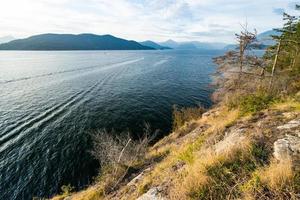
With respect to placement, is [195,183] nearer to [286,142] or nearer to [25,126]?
[286,142]

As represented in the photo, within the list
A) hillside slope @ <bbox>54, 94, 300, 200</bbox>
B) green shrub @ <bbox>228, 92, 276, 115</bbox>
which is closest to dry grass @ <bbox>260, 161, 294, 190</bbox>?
hillside slope @ <bbox>54, 94, 300, 200</bbox>

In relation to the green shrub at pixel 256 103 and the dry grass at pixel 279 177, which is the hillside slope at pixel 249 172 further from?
the green shrub at pixel 256 103

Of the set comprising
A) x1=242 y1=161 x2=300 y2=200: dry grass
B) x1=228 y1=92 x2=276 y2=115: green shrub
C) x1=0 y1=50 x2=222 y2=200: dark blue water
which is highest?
x1=242 y1=161 x2=300 y2=200: dry grass

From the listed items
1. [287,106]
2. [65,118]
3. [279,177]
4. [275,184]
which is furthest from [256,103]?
[65,118]

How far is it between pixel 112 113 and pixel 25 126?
1242 cm

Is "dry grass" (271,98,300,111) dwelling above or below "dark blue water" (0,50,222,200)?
above

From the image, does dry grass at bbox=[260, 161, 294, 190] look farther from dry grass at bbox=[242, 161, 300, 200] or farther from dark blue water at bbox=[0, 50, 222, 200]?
dark blue water at bbox=[0, 50, 222, 200]

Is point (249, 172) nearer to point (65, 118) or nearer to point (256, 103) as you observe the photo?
point (256, 103)

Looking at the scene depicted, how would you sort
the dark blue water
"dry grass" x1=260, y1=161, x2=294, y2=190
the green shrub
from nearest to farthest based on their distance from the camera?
"dry grass" x1=260, y1=161, x2=294, y2=190 < the green shrub < the dark blue water

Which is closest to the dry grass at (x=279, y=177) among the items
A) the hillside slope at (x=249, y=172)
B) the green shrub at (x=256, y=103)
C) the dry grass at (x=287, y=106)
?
the hillside slope at (x=249, y=172)

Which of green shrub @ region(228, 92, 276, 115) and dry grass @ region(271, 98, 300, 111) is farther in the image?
green shrub @ region(228, 92, 276, 115)

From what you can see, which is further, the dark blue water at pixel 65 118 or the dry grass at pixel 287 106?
the dark blue water at pixel 65 118

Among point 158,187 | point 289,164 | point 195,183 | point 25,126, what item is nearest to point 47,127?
point 25,126

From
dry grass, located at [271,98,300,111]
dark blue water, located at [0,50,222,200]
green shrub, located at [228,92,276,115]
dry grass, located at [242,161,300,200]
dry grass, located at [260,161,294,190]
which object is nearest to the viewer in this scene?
dry grass, located at [242,161,300,200]
